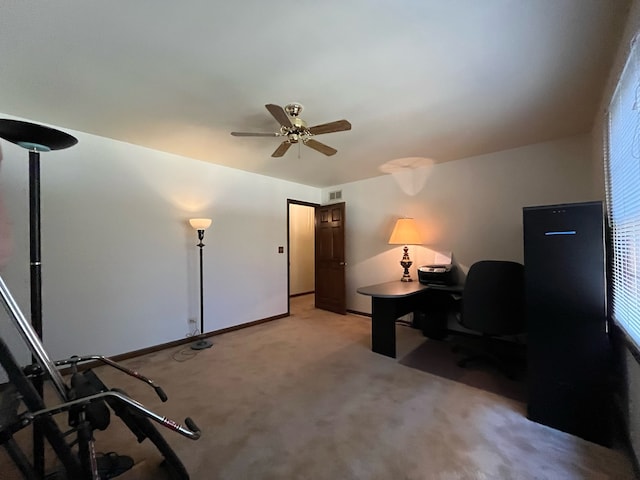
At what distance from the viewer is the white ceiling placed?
1354mm

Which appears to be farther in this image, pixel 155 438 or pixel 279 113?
pixel 279 113

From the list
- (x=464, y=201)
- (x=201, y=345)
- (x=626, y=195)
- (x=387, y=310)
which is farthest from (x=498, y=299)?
(x=201, y=345)

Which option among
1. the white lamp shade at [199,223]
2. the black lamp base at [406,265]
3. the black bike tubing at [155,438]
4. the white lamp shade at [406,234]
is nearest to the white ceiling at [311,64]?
the white lamp shade at [199,223]

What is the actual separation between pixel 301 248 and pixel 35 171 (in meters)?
5.57

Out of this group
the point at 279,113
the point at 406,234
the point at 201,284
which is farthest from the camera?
the point at 406,234

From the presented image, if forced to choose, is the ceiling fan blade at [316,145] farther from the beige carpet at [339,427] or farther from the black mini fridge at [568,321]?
the beige carpet at [339,427]

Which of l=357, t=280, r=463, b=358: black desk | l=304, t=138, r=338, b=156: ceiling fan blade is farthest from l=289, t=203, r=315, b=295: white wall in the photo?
l=304, t=138, r=338, b=156: ceiling fan blade

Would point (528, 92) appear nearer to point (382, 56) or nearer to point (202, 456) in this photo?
point (382, 56)

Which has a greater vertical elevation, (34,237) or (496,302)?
(34,237)

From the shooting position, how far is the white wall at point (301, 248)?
21.9 feet

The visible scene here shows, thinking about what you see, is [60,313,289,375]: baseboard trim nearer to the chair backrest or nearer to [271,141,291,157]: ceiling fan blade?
[271,141,291,157]: ceiling fan blade

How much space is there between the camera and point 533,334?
1.85 meters

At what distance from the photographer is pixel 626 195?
1.57 meters

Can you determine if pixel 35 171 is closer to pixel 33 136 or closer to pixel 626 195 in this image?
pixel 33 136
